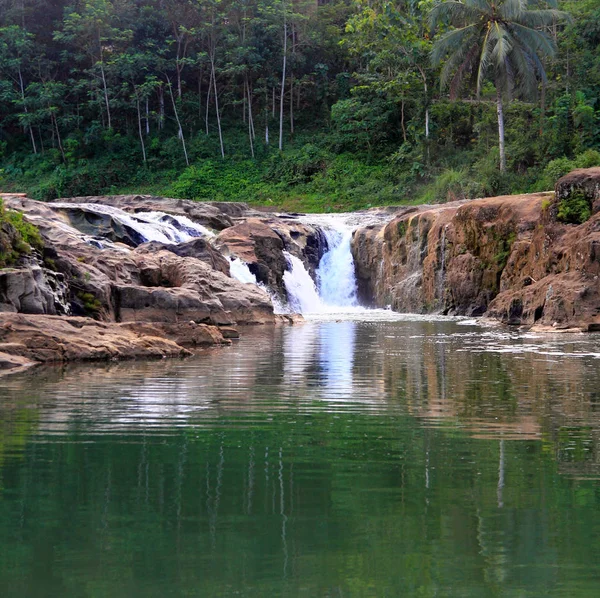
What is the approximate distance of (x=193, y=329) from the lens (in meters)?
18.0

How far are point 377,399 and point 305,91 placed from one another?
178ft

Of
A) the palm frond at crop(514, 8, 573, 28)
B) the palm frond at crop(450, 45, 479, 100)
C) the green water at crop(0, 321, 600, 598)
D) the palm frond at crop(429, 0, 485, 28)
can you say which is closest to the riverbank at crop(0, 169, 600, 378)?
the green water at crop(0, 321, 600, 598)

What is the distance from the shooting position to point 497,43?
36.3 m

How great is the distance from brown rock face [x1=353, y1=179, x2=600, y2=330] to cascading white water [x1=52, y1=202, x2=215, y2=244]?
21.1ft

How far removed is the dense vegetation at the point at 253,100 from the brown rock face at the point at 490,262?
8.75m

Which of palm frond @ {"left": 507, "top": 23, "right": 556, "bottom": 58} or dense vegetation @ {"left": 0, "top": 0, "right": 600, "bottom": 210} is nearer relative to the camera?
palm frond @ {"left": 507, "top": 23, "right": 556, "bottom": 58}

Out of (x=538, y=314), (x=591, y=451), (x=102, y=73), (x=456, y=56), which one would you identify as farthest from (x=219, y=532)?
(x=102, y=73)

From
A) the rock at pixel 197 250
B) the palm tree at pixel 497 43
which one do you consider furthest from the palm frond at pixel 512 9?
the rock at pixel 197 250

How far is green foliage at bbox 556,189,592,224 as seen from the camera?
2470cm

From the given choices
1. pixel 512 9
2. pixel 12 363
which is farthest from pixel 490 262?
pixel 12 363

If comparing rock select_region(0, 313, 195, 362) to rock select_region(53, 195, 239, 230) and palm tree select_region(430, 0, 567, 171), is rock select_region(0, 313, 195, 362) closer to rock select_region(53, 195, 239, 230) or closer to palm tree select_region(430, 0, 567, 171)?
rock select_region(53, 195, 239, 230)

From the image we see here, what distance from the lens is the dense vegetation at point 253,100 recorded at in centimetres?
4822

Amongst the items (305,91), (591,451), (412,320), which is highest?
(305,91)

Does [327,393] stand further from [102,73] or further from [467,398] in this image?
[102,73]
